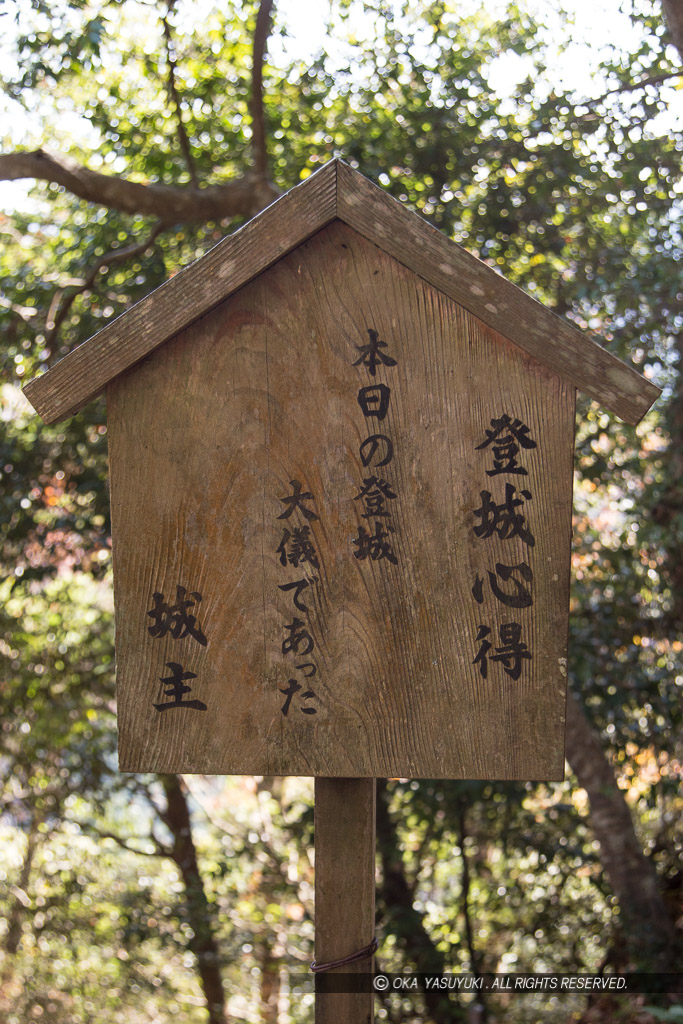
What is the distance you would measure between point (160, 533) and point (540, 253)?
2.94m

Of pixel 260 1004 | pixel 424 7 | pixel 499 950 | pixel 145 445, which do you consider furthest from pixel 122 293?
pixel 260 1004

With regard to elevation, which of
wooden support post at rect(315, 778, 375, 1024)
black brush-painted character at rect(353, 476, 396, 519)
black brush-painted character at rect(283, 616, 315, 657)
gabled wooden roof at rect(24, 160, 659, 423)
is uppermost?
gabled wooden roof at rect(24, 160, 659, 423)

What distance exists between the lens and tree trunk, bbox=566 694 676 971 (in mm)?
3461

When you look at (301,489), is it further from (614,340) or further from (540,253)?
(540,253)

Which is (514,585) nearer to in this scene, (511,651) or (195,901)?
(511,651)

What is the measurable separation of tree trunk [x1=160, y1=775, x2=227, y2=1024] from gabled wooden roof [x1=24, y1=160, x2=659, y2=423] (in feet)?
11.8

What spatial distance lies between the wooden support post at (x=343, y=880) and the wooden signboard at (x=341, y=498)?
24cm

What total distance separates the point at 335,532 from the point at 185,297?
522 mm

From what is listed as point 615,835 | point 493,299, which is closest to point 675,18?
point 493,299

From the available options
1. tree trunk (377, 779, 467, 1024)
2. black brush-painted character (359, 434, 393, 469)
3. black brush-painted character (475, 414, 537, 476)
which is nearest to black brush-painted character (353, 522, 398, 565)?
black brush-painted character (359, 434, 393, 469)

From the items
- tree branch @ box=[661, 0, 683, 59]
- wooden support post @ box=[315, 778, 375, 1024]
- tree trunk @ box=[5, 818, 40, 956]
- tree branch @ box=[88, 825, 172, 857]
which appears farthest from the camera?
tree trunk @ box=[5, 818, 40, 956]

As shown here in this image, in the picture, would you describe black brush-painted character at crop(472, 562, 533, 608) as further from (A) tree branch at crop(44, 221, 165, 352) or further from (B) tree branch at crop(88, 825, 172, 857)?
(B) tree branch at crop(88, 825, 172, 857)

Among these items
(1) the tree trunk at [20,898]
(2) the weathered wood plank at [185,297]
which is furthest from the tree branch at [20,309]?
(1) the tree trunk at [20,898]

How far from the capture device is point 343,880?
179 centimetres
